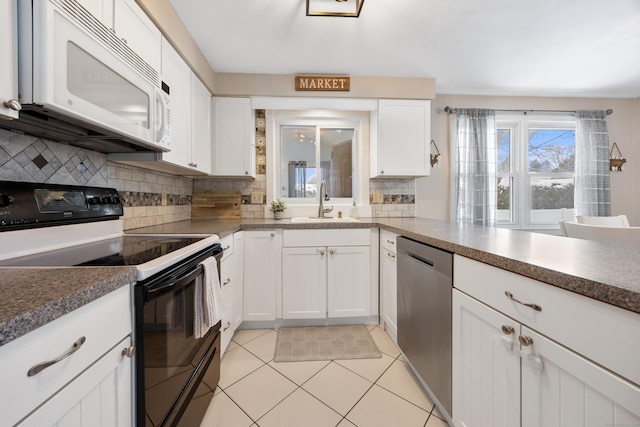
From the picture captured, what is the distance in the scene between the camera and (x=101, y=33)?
0.96m

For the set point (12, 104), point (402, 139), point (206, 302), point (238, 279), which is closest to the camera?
point (12, 104)

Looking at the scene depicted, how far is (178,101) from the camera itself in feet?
5.93

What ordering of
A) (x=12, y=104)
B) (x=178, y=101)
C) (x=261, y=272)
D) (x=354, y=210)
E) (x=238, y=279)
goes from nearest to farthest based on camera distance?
1. (x=12, y=104)
2. (x=178, y=101)
3. (x=238, y=279)
4. (x=261, y=272)
5. (x=354, y=210)

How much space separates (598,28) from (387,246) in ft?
7.40

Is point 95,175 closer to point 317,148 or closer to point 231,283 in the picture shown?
point 231,283

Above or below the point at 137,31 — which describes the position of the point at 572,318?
below

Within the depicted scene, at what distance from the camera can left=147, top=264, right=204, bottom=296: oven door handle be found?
0.81 metres

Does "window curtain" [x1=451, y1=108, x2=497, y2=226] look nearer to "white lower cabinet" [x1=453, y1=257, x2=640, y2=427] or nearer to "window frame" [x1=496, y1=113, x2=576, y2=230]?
"window frame" [x1=496, y1=113, x2=576, y2=230]

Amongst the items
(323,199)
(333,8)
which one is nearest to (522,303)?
(333,8)

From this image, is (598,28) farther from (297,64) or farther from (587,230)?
(297,64)

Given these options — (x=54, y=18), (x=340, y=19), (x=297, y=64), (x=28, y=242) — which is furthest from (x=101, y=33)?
(x=297, y=64)

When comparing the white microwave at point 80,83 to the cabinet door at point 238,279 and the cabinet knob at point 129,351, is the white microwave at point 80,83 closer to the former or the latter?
the cabinet knob at point 129,351

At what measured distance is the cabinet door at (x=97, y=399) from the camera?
1.60ft

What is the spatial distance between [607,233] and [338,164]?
2188 mm
